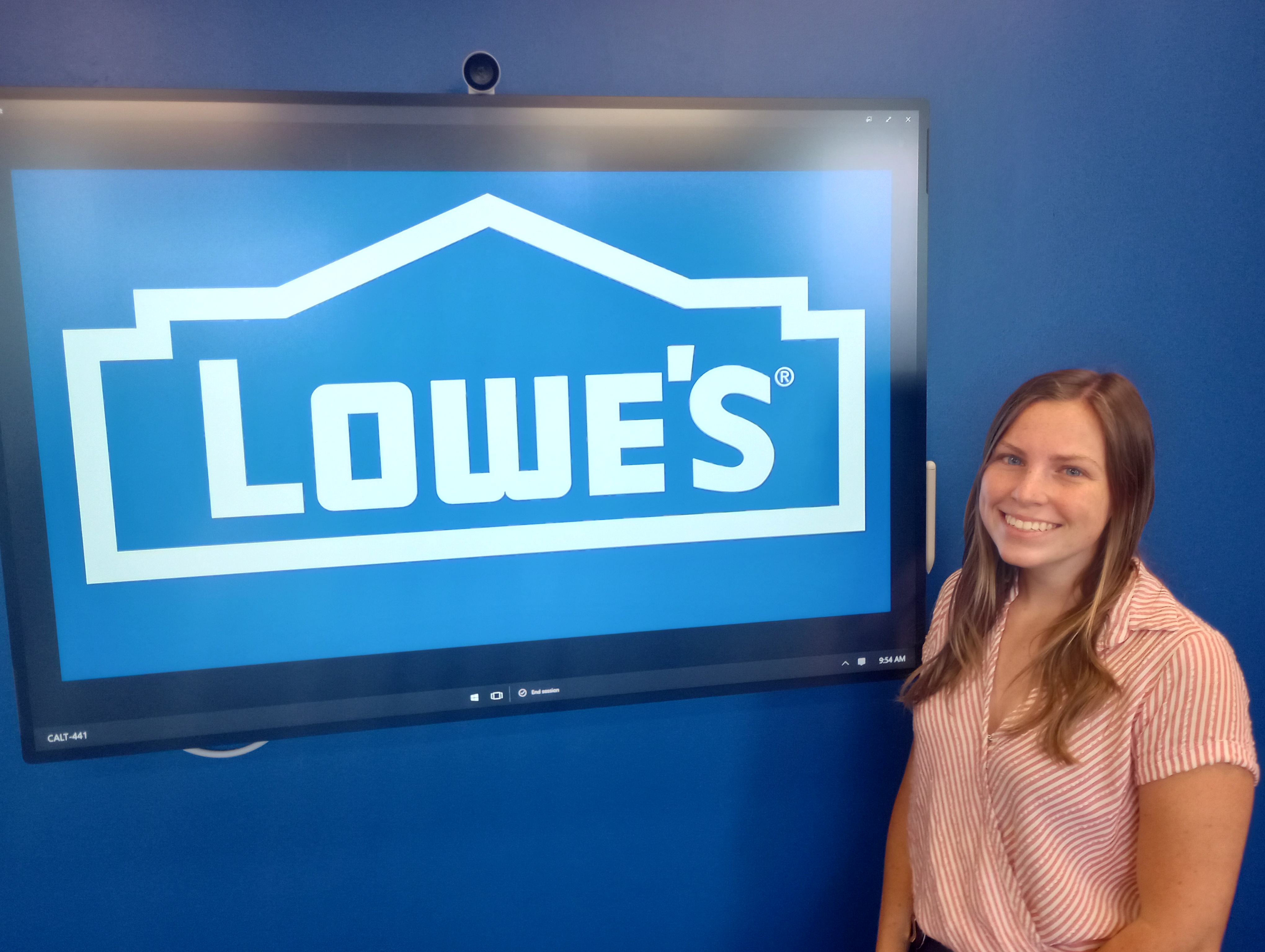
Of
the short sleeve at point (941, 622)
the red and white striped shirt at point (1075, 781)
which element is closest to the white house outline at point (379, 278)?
the short sleeve at point (941, 622)

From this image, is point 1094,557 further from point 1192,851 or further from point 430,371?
point 430,371

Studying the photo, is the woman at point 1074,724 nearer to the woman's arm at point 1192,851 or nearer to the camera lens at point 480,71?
the woman's arm at point 1192,851

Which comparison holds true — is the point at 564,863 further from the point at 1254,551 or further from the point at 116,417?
the point at 1254,551

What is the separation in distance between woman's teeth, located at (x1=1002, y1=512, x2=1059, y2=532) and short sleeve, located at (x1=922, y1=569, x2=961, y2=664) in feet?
0.59

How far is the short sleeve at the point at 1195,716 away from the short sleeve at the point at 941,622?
1.10ft

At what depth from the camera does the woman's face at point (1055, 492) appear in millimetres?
1137

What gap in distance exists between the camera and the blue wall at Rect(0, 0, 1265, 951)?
1450 mm

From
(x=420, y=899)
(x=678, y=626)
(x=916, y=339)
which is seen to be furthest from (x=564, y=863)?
(x=916, y=339)

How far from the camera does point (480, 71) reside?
134cm

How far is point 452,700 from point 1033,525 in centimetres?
97

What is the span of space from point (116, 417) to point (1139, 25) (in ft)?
6.51

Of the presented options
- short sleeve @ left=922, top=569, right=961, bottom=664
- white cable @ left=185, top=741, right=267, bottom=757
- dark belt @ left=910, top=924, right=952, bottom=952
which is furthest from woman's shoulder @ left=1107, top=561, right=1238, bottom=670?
white cable @ left=185, top=741, right=267, bottom=757

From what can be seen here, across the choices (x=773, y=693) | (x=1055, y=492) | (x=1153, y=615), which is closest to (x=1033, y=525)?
(x=1055, y=492)

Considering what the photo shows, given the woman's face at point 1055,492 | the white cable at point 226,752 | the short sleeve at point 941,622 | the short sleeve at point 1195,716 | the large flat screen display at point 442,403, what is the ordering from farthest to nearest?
the white cable at point 226,752 → the short sleeve at point 941,622 → the large flat screen display at point 442,403 → the woman's face at point 1055,492 → the short sleeve at point 1195,716
